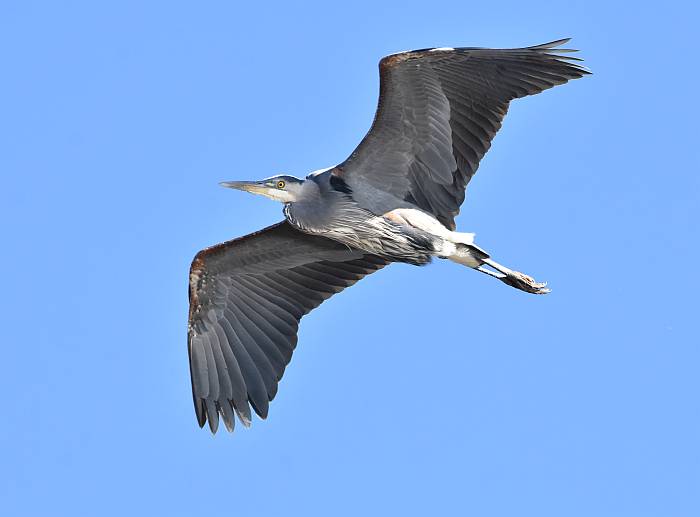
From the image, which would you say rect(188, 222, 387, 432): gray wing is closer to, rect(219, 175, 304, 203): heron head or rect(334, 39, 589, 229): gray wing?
rect(219, 175, 304, 203): heron head

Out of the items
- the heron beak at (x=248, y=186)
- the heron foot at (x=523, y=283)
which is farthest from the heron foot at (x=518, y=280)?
the heron beak at (x=248, y=186)

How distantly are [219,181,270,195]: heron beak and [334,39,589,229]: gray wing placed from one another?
79cm

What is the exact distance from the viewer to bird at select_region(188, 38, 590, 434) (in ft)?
38.3

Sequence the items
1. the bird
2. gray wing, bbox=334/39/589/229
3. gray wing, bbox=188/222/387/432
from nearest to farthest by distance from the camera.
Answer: gray wing, bbox=334/39/589/229, the bird, gray wing, bbox=188/222/387/432

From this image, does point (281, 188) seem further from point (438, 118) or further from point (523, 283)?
point (523, 283)

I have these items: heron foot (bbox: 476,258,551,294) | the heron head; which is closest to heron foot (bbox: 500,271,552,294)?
heron foot (bbox: 476,258,551,294)

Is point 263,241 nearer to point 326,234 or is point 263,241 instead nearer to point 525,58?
point 326,234

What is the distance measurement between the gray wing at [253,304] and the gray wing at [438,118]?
119 centimetres

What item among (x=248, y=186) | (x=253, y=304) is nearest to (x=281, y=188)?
(x=248, y=186)

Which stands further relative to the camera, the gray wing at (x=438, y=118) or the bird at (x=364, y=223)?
the bird at (x=364, y=223)

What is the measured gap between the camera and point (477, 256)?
12102 millimetres

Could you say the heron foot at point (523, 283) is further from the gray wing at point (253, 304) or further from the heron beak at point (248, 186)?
the heron beak at point (248, 186)

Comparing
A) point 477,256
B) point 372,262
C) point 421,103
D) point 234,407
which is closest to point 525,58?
point 421,103

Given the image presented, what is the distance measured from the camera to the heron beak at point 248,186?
39.9 feet
